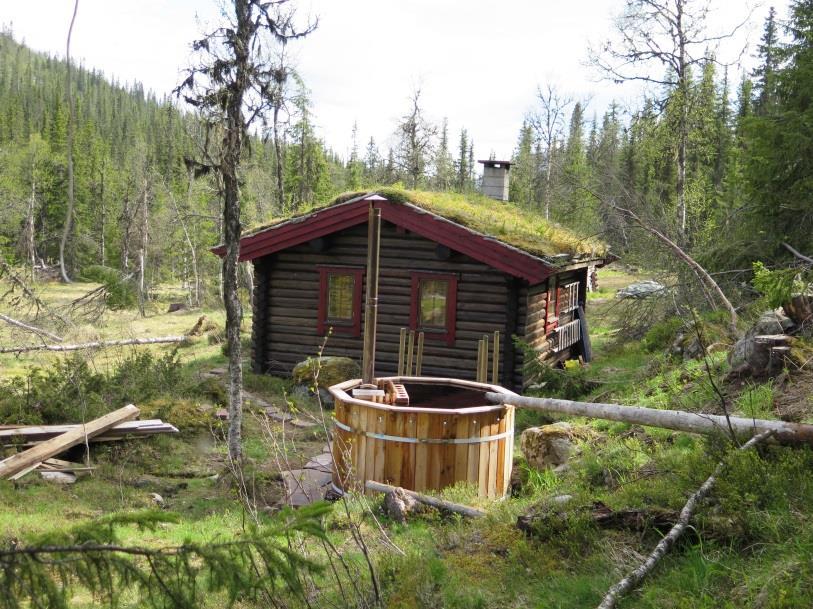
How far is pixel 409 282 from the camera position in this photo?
1577 centimetres

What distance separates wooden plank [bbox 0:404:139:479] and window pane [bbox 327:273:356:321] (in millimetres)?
6026

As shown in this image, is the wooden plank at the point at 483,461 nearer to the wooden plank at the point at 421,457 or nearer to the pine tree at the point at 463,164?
the wooden plank at the point at 421,457

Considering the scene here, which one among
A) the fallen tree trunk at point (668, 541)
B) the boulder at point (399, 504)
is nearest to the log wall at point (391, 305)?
the boulder at point (399, 504)

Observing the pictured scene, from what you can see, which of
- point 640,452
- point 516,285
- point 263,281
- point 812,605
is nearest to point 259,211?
point 263,281

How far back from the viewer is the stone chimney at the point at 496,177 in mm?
22891

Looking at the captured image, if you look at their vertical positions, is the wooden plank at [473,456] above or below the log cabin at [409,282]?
below

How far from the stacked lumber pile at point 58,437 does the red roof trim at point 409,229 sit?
4.12 m

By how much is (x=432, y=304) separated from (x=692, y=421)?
32.6 feet

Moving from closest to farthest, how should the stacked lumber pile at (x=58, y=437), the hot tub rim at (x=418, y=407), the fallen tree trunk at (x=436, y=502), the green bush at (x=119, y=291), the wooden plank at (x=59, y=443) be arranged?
the fallen tree trunk at (x=436, y=502) < the hot tub rim at (x=418, y=407) < the wooden plank at (x=59, y=443) < the stacked lumber pile at (x=58, y=437) < the green bush at (x=119, y=291)

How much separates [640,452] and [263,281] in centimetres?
1118

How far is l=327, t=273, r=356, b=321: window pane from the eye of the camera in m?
16.2

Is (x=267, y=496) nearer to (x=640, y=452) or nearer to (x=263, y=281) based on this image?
(x=640, y=452)

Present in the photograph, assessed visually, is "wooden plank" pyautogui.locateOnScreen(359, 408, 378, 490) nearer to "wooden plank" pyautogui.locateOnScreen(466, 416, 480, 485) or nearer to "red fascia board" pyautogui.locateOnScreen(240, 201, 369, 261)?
"wooden plank" pyautogui.locateOnScreen(466, 416, 480, 485)

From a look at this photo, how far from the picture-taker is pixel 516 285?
1502cm
